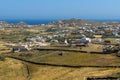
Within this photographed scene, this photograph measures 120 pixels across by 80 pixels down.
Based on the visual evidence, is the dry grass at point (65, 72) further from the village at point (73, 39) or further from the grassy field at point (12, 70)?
the village at point (73, 39)

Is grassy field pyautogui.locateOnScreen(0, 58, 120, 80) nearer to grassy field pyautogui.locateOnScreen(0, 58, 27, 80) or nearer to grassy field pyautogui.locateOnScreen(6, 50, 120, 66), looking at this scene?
grassy field pyautogui.locateOnScreen(0, 58, 27, 80)

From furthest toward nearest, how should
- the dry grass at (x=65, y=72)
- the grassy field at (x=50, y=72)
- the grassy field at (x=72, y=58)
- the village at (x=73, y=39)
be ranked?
the village at (x=73, y=39)
the grassy field at (x=72, y=58)
the grassy field at (x=50, y=72)
the dry grass at (x=65, y=72)

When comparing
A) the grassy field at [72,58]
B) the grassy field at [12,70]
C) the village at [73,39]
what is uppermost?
the grassy field at [72,58]

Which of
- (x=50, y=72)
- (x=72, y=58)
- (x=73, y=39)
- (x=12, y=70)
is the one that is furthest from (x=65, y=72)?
(x=73, y=39)

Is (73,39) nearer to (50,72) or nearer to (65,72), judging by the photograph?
(50,72)

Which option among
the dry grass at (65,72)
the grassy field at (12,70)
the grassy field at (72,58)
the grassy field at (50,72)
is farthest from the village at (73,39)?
the grassy field at (12,70)

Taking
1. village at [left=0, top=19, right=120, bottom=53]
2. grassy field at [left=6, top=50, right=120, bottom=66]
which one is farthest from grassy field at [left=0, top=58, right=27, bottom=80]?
village at [left=0, top=19, right=120, bottom=53]

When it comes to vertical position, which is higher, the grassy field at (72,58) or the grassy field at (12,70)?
the grassy field at (72,58)

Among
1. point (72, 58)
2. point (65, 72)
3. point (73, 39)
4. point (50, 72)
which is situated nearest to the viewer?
point (65, 72)

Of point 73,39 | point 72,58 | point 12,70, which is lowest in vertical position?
point 73,39

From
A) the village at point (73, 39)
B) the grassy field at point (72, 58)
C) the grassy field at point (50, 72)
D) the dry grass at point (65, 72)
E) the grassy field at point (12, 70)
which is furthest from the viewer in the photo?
the village at point (73, 39)

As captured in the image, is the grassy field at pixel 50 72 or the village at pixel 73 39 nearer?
the grassy field at pixel 50 72

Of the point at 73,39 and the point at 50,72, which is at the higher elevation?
the point at 50,72
